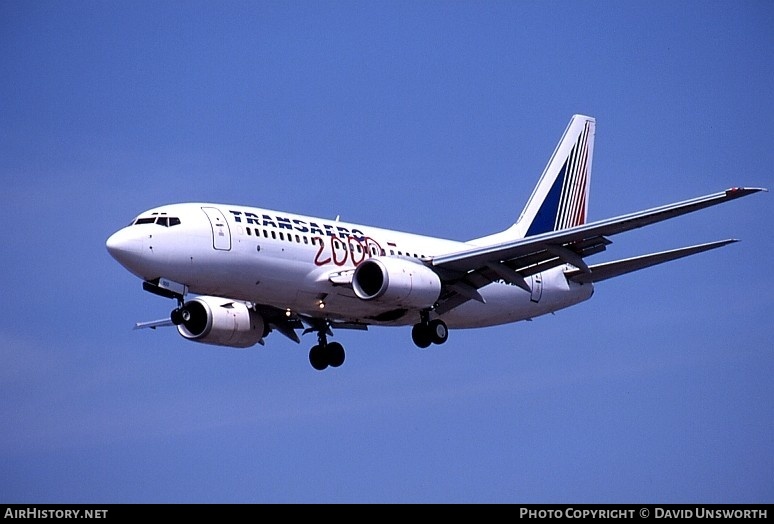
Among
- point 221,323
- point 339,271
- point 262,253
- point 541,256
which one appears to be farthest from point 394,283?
point 221,323

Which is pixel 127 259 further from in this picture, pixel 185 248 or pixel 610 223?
pixel 610 223

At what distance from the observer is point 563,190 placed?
61719 millimetres

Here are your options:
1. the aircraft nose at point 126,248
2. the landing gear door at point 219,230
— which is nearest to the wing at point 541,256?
the landing gear door at point 219,230

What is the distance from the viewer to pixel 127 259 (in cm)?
4566

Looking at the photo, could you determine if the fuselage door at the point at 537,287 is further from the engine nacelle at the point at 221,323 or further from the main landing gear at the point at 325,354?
the engine nacelle at the point at 221,323

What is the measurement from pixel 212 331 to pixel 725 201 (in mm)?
18606

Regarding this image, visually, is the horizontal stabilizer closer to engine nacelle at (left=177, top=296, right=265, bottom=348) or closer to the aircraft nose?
engine nacelle at (left=177, top=296, right=265, bottom=348)

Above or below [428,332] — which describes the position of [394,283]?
below

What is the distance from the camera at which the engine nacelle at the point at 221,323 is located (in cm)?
5244

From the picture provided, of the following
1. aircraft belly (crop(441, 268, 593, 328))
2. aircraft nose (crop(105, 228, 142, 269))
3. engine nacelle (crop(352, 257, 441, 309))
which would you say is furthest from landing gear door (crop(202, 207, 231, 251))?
aircraft belly (crop(441, 268, 593, 328))

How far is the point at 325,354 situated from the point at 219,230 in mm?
9768

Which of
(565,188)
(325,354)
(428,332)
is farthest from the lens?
(565,188)

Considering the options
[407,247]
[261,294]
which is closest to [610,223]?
[407,247]

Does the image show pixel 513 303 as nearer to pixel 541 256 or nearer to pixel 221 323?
pixel 541 256
